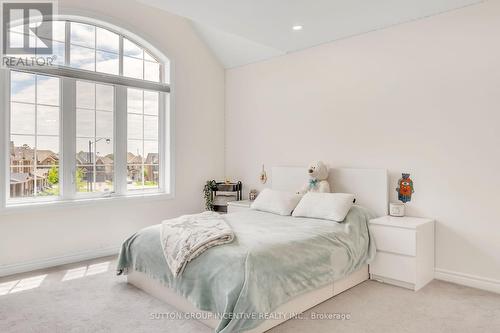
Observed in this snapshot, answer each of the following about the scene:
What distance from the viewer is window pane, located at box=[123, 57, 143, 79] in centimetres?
437

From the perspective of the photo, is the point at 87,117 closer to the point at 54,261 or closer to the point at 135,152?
the point at 135,152

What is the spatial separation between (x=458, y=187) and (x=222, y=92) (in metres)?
3.44

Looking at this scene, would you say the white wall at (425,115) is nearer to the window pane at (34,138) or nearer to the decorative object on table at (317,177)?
the decorative object on table at (317,177)

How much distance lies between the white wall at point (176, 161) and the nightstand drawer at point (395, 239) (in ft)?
8.66

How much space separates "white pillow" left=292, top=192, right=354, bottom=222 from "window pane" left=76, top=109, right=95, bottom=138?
8.25 feet

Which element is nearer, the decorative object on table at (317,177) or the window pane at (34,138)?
the window pane at (34,138)

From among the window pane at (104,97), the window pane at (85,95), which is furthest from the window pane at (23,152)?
the window pane at (104,97)

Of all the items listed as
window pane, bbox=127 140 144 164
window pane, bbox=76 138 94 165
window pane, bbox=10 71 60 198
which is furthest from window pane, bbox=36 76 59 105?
window pane, bbox=127 140 144 164

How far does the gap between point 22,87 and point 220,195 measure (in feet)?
8.71

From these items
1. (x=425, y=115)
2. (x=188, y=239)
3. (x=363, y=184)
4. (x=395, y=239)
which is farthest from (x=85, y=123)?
(x=425, y=115)

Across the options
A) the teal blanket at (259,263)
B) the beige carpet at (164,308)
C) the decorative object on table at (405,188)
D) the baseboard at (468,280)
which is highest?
the decorative object on table at (405,188)

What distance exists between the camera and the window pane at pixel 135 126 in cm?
440

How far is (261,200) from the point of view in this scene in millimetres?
3984

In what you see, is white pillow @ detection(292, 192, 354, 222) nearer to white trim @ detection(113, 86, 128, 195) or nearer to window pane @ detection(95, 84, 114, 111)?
white trim @ detection(113, 86, 128, 195)
